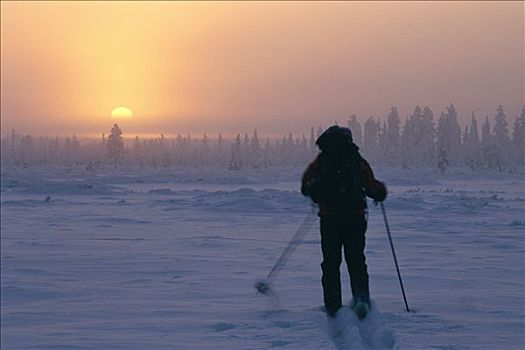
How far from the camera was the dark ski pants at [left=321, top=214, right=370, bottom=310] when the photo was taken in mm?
6438

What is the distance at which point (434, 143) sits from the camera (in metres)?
89.9

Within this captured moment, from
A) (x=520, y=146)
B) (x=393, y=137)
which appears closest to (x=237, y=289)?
(x=520, y=146)

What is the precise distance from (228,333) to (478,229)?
10.9 meters

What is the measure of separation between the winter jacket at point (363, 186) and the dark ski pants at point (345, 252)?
6 cm

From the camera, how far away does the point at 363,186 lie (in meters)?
6.41

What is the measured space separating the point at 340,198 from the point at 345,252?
54cm

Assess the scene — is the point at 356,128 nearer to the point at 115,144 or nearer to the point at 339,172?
the point at 115,144

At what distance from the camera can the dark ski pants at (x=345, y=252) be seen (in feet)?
21.1

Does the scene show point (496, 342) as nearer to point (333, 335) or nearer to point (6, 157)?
point (333, 335)

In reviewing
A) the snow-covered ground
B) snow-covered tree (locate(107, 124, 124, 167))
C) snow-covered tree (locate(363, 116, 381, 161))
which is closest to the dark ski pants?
the snow-covered ground

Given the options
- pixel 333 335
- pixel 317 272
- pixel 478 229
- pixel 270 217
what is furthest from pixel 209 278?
pixel 270 217

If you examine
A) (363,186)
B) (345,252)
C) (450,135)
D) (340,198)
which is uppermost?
(450,135)

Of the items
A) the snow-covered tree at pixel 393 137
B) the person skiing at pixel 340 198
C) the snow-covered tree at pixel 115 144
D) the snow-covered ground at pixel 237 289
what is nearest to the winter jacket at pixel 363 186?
the person skiing at pixel 340 198

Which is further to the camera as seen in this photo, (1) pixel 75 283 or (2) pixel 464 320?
(1) pixel 75 283
